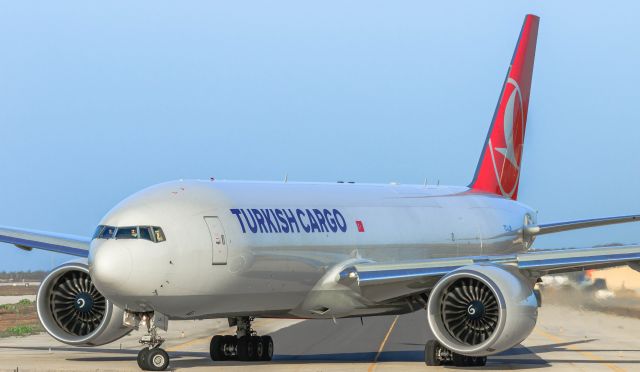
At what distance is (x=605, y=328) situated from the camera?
43.3 metres

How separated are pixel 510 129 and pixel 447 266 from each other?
540 inches

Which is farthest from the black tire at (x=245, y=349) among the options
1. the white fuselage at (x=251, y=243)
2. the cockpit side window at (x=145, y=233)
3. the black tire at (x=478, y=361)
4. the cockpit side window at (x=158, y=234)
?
the cockpit side window at (x=145, y=233)

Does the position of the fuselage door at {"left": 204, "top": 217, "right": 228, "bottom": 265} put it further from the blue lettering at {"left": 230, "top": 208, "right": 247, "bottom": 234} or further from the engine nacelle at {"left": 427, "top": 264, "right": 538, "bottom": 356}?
the engine nacelle at {"left": 427, "top": 264, "right": 538, "bottom": 356}

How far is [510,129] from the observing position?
42.3 metres

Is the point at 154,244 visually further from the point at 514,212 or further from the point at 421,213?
the point at 514,212

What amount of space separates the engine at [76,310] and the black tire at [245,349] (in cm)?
267

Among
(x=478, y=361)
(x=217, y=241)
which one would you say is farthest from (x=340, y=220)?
(x=217, y=241)

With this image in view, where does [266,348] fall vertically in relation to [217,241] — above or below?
below

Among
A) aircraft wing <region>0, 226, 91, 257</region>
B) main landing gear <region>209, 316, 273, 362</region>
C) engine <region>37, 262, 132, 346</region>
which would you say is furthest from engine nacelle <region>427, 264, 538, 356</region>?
aircraft wing <region>0, 226, 91, 257</region>

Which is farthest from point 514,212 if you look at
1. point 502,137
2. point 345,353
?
point 345,353

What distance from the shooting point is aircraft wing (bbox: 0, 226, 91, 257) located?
32.8 meters

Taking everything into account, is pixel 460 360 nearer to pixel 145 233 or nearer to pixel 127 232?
pixel 145 233

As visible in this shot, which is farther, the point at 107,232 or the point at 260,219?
the point at 260,219

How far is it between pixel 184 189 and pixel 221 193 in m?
0.93
